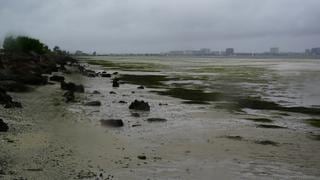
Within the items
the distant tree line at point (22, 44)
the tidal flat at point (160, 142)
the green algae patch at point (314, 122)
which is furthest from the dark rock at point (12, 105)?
the distant tree line at point (22, 44)

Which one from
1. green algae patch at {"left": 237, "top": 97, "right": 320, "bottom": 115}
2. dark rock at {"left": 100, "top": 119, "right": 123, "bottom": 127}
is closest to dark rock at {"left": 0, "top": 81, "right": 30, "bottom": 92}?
dark rock at {"left": 100, "top": 119, "right": 123, "bottom": 127}

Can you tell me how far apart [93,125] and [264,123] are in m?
7.60

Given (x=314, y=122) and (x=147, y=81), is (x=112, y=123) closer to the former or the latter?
(x=314, y=122)

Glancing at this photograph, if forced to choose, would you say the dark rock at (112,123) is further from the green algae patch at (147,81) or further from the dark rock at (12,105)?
the green algae patch at (147,81)

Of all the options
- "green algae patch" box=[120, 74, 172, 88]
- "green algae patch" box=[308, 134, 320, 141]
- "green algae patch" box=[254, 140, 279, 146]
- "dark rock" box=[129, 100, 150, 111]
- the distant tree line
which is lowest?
"green algae patch" box=[120, 74, 172, 88]

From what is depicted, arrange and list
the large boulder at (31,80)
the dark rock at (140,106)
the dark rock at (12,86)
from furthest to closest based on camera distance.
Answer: the large boulder at (31,80) → the dark rock at (12,86) → the dark rock at (140,106)

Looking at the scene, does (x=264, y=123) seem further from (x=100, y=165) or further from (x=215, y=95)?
(x=215, y=95)

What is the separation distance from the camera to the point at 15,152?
40.9 feet

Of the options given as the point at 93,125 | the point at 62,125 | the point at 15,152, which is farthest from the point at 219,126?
the point at 15,152

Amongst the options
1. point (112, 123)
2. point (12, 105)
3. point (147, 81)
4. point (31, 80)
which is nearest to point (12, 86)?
point (31, 80)

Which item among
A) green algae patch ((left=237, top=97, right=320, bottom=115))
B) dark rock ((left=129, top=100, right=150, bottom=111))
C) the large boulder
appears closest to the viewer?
dark rock ((left=129, top=100, right=150, bottom=111))

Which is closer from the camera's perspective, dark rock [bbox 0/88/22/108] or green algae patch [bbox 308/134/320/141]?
green algae patch [bbox 308/134/320/141]

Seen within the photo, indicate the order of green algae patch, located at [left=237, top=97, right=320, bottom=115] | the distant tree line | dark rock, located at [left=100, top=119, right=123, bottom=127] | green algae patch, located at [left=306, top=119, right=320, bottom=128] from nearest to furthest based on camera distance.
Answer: dark rock, located at [left=100, top=119, right=123, bottom=127] < green algae patch, located at [left=306, top=119, right=320, bottom=128] < green algae patch, located at [left=237, top=97, right=320, bottom=115] < the distant tree line

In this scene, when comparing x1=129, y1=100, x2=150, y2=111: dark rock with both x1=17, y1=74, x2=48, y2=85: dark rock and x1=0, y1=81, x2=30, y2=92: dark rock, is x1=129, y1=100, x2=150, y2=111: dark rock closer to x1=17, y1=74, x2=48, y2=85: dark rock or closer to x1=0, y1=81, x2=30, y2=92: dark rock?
x1=0, y1=81, x2=30, y2=92: dark rock
